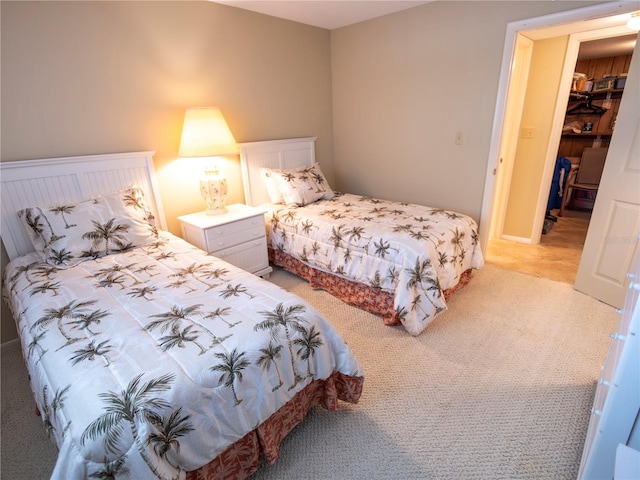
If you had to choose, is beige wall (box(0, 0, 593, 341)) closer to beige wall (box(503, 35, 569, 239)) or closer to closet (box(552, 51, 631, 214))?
beige wall (box(503, 35, 569, 239))

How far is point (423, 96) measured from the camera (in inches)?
119

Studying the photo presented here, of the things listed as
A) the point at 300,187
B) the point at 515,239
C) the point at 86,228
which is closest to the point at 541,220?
the point at 515,239

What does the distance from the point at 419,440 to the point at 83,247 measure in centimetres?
212

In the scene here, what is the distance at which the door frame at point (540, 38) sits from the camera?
212 centimetres

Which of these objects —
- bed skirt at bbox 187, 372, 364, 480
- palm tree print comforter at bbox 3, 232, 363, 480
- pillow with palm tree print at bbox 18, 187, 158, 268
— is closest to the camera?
palm tree print comforter at bbox 3, 232, 363, 480

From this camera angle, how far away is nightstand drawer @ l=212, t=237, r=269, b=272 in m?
2.53

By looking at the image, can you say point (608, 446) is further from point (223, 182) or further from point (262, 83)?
point (262, 83)

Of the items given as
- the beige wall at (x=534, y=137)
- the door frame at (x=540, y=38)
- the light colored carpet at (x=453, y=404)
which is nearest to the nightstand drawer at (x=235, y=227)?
the light colored carpet at (x=453, y=404)

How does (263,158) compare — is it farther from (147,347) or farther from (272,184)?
(147,347)

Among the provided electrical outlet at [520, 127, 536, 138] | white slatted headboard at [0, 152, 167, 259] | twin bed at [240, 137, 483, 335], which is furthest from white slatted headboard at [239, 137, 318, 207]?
electrical outlet at [520, 127, 536, 138]

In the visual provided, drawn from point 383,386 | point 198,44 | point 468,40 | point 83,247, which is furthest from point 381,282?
point 198,44

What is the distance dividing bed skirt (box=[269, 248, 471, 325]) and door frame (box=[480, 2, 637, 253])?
851 millimetres

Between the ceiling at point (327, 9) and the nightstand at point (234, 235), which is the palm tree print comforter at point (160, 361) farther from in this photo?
the ceiling at point (327, 9)

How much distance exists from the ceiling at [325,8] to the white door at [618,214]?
1814 millimetres
